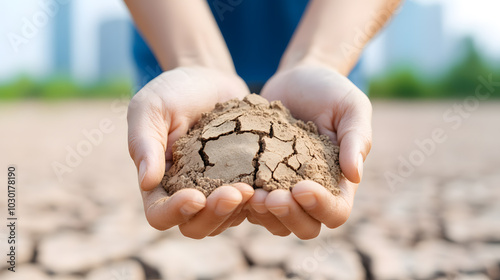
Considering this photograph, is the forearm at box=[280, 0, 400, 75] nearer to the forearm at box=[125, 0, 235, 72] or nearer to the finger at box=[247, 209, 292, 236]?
the forearm at box=[125, 0, 235, 72]

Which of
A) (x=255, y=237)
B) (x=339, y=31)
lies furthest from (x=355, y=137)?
(x=255, y=237)

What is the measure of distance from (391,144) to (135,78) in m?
4.33

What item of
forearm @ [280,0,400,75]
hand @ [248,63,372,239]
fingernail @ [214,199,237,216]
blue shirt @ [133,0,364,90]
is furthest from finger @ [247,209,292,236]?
blue shirt @ [133,0,364,90]

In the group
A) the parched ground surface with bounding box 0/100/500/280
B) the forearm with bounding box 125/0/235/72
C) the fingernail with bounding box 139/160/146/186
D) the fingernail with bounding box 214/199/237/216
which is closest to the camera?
the fingernail with bounding box 214/199/237/216

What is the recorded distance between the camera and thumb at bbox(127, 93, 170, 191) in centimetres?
123

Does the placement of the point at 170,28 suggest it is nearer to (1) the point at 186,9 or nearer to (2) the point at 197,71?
(1) the point at 186,9

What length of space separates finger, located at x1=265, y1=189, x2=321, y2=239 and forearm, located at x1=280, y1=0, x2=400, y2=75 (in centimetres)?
85

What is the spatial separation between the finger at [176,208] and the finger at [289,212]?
183 mm

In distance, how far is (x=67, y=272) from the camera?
2078 millimetres

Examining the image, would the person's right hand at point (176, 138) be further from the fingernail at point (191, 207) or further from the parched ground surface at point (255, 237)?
the parched ground surface at point (255, 237)

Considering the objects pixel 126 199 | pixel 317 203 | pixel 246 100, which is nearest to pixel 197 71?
pixel 246 100

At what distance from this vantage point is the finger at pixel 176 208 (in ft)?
3.63

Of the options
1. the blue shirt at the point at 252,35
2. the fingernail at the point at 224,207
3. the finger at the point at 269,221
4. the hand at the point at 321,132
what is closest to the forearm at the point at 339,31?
the hand at the point at 321,132

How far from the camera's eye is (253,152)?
134 cm
